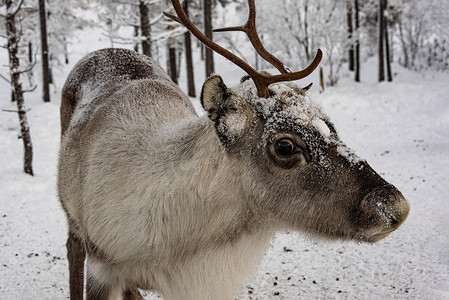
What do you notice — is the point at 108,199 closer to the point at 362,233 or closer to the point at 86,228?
the point at 86,228

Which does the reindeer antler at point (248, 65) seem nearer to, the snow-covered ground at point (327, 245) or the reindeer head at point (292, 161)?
the reindeer head at point (292, 161)

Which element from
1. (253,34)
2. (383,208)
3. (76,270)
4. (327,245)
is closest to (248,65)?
(253,34)

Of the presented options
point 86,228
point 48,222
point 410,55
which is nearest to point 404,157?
point 48,222

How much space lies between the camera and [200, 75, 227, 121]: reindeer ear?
2.09 m

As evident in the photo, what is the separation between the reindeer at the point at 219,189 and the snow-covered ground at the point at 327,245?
13.5 inches

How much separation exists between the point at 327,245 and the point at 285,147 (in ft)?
2.20

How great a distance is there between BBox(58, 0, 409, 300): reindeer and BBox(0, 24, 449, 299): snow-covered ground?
342mm

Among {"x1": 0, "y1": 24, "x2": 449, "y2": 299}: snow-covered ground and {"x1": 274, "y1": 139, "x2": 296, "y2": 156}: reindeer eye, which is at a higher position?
{"x1": 274, "y1": 139, "x2": 296, "y2": 156}: reindeer eye

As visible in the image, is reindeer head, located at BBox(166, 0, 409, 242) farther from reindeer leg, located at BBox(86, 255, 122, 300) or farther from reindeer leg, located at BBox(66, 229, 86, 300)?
reindeer leg, located at BBox(66, 229, 86, 300)

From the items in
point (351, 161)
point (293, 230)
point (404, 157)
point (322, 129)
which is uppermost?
point (322, 129)

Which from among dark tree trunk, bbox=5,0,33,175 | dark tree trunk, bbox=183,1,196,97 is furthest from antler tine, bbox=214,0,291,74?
dark tree trunk, bbox=183,1,196,97

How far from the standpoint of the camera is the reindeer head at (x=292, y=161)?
2.09m

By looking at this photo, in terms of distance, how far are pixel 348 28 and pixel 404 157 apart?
1698cm

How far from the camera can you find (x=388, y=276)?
4.17 m
